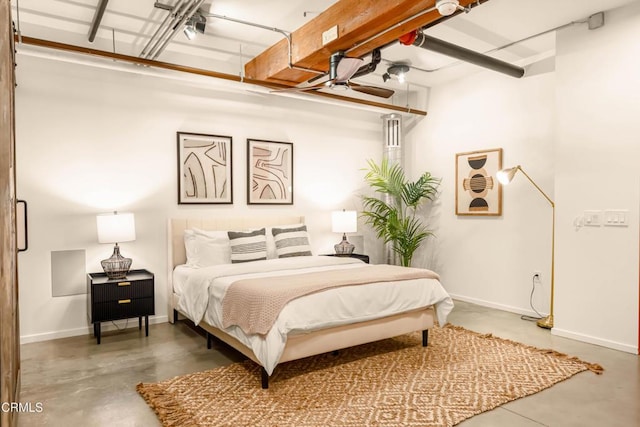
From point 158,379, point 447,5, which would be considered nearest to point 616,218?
point 447,5

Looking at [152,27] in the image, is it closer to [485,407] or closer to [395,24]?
[395,24]

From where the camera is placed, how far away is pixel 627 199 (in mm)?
3736

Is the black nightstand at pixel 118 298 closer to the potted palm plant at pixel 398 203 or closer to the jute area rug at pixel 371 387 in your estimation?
the jute area rug at pixel 371 387

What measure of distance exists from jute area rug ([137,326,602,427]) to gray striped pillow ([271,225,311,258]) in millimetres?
1450

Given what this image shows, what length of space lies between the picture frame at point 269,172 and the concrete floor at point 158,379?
70.4 inches

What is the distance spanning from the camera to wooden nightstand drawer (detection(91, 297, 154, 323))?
396 centimetres

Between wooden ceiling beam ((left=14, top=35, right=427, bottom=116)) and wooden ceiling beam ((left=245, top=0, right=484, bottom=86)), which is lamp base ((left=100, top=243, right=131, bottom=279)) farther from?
wooden ceiling beam ((left=245, top=0, right=484, bottom=86))

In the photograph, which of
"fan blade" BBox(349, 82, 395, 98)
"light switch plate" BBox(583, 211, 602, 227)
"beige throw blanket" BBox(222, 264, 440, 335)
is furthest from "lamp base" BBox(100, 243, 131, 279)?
"light switch plate" BBox(583, 211, 602, 227)

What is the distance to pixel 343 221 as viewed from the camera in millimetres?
5707

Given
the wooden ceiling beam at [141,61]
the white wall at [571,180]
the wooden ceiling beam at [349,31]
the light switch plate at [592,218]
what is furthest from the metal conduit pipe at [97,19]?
the light switch plate at [592,218]

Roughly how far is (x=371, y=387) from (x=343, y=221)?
291 centimetres

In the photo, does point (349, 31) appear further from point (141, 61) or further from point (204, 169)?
point (204, 169)

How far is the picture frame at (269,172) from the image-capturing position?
5355mm

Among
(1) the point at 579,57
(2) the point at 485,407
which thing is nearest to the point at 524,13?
(1) the point at 579,57
